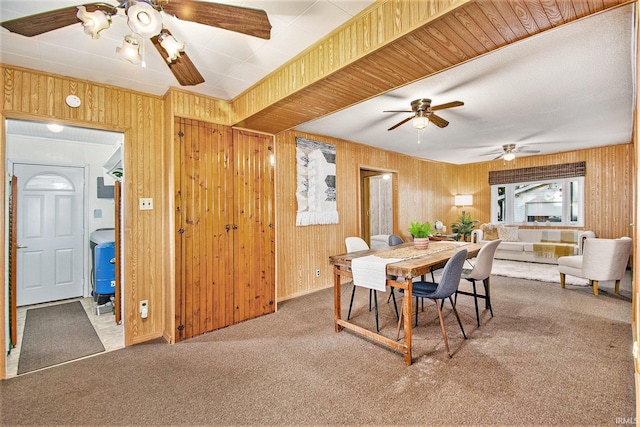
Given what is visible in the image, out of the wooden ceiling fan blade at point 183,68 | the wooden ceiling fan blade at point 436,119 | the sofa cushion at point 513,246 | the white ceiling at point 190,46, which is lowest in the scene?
the sofa cushion at point 513,246

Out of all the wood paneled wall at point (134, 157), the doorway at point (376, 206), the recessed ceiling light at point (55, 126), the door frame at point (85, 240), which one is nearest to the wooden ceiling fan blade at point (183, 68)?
the wood paneled wall at point (134, 157)

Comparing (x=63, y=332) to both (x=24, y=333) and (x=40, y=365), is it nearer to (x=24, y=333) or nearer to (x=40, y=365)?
(x=24, y=333)

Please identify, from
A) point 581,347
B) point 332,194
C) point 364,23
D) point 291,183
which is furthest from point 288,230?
point 581,347

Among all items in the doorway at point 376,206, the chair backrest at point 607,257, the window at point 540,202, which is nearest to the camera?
the chair backrest at point 607,257

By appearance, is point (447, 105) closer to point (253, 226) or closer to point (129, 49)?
point (253, 226)

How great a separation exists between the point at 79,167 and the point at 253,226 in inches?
124

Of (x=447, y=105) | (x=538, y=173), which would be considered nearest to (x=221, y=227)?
(x=447, y=105)

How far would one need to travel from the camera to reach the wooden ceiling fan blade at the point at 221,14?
134 cm

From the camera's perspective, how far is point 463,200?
761 cm

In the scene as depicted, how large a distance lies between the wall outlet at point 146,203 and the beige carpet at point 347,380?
1.31m

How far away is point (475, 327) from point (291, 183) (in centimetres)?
284

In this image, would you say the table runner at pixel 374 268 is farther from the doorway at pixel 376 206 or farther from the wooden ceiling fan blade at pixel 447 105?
the doorway at pixel 376 206

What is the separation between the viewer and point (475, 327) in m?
2.94

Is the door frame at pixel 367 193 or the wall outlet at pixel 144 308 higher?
the door frame at pixel 367 193
